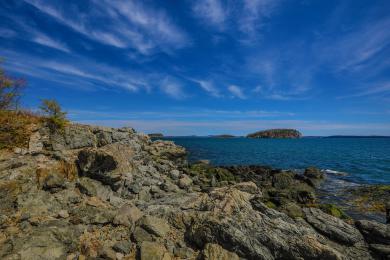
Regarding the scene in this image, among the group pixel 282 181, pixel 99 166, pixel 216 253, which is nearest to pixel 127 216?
pixel 216 253

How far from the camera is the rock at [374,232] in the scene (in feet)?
38.2

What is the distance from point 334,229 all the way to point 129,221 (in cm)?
989

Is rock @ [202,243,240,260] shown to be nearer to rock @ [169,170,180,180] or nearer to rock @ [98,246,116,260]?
rock @ [98,246,116,260]

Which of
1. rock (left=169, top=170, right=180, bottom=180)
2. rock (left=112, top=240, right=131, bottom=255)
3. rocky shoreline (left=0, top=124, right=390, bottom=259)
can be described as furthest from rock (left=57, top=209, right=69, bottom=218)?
rock (left=169, top=170, right=180, bottom=180)

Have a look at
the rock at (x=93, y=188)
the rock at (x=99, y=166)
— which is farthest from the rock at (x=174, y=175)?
the rock at (x=93, y=188)

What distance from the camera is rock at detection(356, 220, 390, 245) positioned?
1164 centimetres

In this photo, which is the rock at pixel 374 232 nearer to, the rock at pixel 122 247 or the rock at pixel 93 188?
the rock at pixel 122 247

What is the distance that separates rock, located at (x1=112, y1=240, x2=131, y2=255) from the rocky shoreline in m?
0.04

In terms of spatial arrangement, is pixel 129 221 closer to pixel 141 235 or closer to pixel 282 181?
pixel 141 235

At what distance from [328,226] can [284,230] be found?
3428 mm

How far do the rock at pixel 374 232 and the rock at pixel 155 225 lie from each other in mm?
10013

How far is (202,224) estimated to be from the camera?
404 inches

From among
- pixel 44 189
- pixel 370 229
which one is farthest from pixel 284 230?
pixel 44 189

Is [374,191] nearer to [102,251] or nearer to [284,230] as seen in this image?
[284,230]
